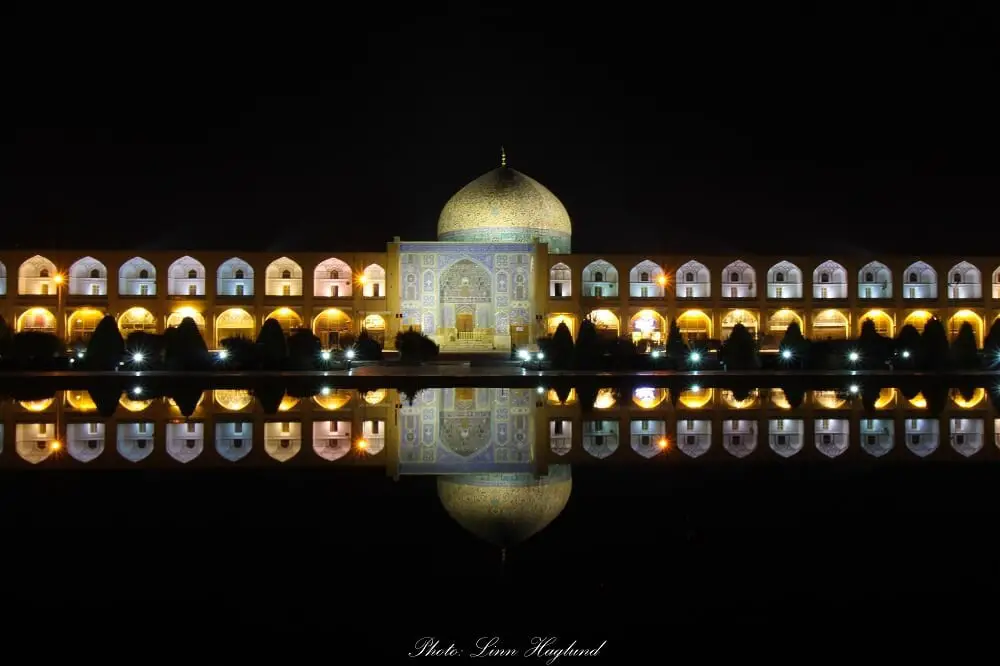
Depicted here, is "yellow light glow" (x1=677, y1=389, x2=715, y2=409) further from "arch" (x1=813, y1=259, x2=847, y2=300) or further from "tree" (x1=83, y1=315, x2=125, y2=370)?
"arch" (x1=813, y1=259, x2=847, y2=300)

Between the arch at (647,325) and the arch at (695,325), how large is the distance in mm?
737

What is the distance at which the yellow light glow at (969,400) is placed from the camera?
1158 centimetres

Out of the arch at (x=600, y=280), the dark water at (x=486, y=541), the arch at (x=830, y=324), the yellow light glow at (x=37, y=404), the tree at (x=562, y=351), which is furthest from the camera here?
the arch at (x=830, y=324)

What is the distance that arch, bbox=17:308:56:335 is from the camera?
92.2 feet

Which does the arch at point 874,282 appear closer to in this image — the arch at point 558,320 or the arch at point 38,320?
the arch at point 558,320

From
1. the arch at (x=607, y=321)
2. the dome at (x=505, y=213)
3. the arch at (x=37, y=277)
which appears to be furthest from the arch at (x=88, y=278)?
the arch at (x=607, y=321)

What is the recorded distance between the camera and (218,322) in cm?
2870

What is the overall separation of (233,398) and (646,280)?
60.1ft

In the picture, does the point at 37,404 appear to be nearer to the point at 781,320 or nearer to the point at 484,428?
the point at 484,428

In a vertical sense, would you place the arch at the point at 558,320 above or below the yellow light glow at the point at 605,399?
above

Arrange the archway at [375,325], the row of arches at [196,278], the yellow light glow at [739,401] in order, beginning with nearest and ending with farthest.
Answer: the yellow light glow at [739,401] → the row of arches at [196,278] → the archway at [375,325]

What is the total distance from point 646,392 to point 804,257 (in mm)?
16769

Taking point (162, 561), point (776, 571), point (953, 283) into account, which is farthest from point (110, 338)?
point (953, 283)

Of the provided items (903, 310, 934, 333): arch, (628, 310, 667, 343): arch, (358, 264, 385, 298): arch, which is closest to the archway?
(358, 264, 385, 298): arch
